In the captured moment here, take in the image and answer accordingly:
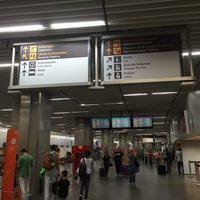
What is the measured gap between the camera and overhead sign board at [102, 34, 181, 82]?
4.66 meters

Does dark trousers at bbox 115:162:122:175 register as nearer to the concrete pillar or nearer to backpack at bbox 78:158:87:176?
the concrete pillar

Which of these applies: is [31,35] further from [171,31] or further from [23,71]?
[171,31]

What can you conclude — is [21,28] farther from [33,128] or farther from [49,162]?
[33,128]

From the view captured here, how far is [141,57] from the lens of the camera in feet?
15.8

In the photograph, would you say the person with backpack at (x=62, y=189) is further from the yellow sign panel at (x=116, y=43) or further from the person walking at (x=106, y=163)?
the person walking at (x=106, y=163)

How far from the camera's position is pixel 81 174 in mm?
7641

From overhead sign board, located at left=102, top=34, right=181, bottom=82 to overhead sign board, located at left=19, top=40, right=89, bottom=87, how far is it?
17.5 inches

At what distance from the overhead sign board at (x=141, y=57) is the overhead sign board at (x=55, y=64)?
44 centimetres

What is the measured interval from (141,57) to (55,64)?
66.5 inches

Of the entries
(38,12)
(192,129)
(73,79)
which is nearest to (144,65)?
(73,79)

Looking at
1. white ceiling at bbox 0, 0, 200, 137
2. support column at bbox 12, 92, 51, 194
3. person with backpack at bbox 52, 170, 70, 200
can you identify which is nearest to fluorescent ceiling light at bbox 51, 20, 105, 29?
white ceiling at bbox 0, 0, 200, 137

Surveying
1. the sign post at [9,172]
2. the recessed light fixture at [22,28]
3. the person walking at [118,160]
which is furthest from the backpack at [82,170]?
the person walking at [118,160]

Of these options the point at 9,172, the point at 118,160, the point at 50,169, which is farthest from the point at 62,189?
the point at 118,160

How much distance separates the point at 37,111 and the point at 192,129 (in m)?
7.36
